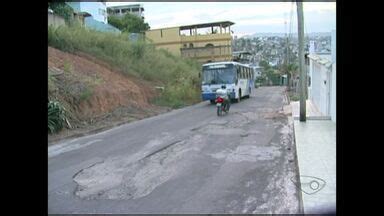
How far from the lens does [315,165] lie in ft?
27.9

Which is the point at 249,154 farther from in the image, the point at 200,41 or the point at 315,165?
the point at 200,41

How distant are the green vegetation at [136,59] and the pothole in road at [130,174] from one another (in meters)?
14.8

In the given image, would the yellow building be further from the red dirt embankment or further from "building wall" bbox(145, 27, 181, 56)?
the red dirt embankment

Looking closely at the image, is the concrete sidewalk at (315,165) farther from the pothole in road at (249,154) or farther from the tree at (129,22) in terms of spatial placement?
the tree at (129,22)

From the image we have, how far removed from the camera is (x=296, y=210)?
20.0ft

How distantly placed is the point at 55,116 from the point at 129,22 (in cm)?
4402

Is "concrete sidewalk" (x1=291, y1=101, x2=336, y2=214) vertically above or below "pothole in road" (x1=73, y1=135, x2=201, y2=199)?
above

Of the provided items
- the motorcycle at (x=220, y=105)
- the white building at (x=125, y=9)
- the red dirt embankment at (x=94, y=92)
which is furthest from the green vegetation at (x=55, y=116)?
the white building at (x=125, y=9)

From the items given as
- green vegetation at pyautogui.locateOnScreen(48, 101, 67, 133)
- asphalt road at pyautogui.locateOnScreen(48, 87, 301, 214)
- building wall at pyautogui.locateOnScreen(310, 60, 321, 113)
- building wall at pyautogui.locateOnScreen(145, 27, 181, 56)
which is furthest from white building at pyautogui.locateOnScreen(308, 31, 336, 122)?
building wall at pyautogui.locateOnScreen(145, 27, 181, 56)

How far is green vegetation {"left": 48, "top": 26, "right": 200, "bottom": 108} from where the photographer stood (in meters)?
25.6

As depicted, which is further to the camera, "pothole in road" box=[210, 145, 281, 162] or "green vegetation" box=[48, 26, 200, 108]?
"green vegetation" box=[48, 26, 200, 108]

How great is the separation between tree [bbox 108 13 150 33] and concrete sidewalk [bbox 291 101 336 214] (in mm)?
44325

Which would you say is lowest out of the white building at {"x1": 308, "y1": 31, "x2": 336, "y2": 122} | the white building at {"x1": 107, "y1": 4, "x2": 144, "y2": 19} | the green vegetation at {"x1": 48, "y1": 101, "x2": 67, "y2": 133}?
the green vegetation at {"x1": 48, "y1": 101, "x2": 67, "y2": 133}
